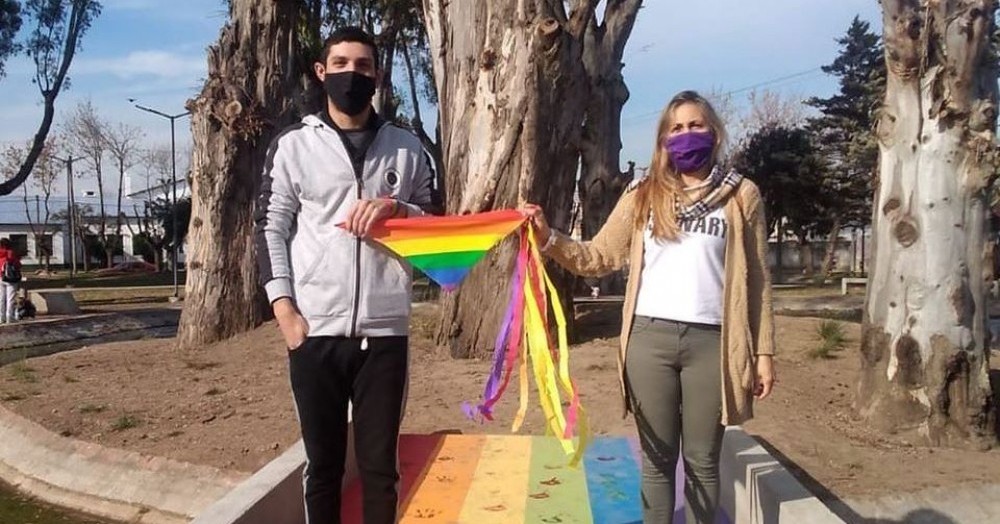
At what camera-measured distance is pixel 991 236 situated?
23.5 ft

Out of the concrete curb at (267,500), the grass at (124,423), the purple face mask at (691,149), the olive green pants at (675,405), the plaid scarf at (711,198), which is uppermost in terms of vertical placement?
the purple face mask at (691,149)

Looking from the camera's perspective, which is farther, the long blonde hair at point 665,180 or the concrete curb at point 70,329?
the concrete curb at point 70,329

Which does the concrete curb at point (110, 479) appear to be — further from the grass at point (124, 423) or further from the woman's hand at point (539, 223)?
the woman's hand at point (539, 223)

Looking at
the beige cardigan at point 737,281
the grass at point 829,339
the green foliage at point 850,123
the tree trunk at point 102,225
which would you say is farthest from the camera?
the tree trunk at point 102,225

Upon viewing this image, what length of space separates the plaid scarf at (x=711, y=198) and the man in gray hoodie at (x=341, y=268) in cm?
105

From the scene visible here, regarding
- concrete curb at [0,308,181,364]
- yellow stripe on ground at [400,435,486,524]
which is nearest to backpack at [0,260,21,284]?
concrete curb at [0,308,181,364]

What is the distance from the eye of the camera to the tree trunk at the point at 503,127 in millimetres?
9219

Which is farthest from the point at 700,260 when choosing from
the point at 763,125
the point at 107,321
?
the point at 763,125

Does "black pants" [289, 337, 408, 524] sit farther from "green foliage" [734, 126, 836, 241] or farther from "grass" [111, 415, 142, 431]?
"green foliage" [734, 126, 836, 241]

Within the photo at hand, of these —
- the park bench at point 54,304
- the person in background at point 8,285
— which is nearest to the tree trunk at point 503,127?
the person in background at point 8,285

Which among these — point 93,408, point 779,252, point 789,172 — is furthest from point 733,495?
point 779,252

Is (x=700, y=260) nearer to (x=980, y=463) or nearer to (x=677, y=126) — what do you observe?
(x=677, y=126)

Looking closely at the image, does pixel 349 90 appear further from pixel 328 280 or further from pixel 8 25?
pixel 8 25

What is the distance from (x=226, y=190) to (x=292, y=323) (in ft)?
28.8
